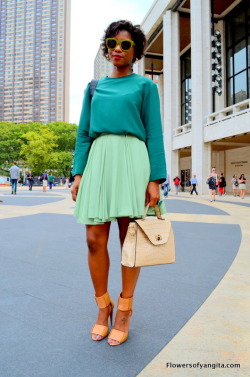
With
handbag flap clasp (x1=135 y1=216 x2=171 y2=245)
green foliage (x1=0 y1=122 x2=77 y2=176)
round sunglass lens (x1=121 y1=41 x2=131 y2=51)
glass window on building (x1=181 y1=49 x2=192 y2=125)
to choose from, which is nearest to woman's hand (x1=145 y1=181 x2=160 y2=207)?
handbag flap clasp (x1=135 y1=216 x2=171 y2=245)

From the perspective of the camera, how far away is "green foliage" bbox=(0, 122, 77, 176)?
5472 cm

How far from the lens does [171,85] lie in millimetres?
30703

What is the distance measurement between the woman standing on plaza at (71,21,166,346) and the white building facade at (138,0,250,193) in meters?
20.1

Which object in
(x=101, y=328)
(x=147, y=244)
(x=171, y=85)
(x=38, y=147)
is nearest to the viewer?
(x=147, y=244)

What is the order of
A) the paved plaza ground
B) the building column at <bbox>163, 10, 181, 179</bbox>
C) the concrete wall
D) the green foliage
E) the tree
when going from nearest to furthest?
the paved plaza ground → the building column at <bbox>163, 10, 181, 179</bbox> → the concrete wall → the tree → the green foliage

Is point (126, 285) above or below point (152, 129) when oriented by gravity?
below

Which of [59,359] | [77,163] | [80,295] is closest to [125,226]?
[77,163]

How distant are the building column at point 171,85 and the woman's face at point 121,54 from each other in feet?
92.9

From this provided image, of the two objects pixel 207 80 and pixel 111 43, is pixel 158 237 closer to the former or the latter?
pixel 111 43

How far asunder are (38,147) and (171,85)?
3074 centimetres

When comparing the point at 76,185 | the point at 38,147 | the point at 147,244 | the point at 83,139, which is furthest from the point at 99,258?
the point at 38,147

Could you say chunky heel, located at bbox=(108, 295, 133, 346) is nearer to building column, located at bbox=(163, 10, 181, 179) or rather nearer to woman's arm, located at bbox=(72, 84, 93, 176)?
woman's arm, located at bbox=(72, 84, 93, 176)

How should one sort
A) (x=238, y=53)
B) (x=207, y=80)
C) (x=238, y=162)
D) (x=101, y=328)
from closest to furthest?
(x=101, y=328) < (x=207, y=80) < (x=238, y=53) < (x=238, y=162)

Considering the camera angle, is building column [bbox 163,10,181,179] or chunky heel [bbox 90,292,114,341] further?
building column [bbox 163,10,181,179]
